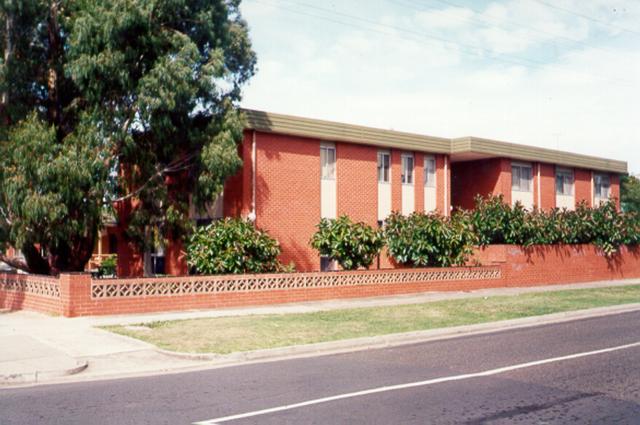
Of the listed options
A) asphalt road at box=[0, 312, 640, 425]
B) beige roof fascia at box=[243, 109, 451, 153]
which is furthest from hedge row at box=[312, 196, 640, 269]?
asphalt road at box=[0, 312, 640, 425]

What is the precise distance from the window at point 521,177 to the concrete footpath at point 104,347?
15.8 meters

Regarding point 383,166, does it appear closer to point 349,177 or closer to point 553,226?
point 349,177

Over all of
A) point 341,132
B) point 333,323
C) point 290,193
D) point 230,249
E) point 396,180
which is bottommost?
point 333,323

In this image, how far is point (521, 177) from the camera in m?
34.5

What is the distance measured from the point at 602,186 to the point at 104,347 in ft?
109

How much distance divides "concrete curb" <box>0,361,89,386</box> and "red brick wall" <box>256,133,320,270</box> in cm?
1418

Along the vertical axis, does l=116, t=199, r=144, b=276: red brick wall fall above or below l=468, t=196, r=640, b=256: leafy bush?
below

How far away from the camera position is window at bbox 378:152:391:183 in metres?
29.1

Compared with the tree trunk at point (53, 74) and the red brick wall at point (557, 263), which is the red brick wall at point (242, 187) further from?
the red brick wall at point (557, 263)

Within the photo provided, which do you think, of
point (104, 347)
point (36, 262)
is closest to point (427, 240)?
point (36, 262)

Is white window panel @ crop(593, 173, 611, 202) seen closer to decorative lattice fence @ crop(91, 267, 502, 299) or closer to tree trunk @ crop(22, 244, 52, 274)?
decorative lattice fence @ crop(91, 267, 502, 299)

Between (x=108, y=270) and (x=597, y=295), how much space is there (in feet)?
68.1

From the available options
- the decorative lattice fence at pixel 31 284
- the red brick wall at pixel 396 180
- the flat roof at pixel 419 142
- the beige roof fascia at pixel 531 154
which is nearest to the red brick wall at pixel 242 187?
the flat roof at pixel 419 142

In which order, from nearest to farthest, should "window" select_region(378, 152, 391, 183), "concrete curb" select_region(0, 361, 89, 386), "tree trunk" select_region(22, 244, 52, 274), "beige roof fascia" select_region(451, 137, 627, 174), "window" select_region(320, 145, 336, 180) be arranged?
"concrete curb" select_region(0, 361, 89, 386)
"tree trunk" select_region(22, 244, 52, 274)
"window" select_region(320, 145, 336, 180)
"window" select_region(378, 152, 391, 183)
"beige roof fascia" select_region(451, 137, 627, 174)
